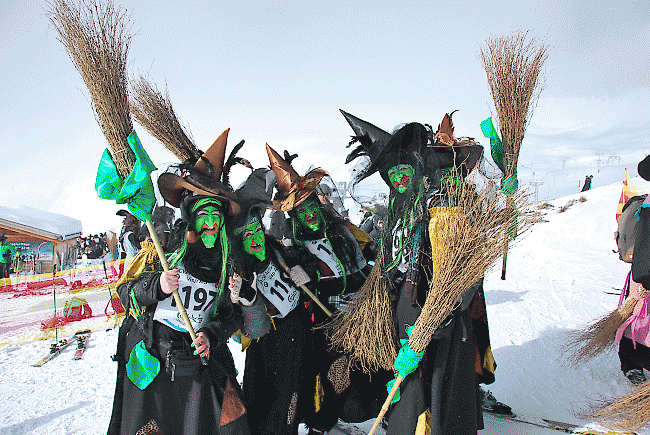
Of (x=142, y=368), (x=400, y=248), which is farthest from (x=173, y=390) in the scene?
(x=400, y=248)

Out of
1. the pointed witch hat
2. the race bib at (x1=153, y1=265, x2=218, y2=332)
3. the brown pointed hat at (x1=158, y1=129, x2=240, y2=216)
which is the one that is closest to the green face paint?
the brown pointed hat at (x1=158, y1=129, x2=240, y2=216)

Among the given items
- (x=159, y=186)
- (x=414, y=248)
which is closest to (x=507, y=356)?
(x=414, y=248)

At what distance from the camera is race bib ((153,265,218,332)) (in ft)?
7.50

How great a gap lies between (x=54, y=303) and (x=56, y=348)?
3.05 feet

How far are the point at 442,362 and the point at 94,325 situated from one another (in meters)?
6.55

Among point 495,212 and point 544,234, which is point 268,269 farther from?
point 544,234

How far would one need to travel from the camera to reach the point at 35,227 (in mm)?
11820

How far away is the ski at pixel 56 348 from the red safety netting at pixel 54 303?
33cm

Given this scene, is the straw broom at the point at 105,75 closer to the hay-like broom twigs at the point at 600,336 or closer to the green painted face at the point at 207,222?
the green painted face at the point at 207,222

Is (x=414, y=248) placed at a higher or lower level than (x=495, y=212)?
lower

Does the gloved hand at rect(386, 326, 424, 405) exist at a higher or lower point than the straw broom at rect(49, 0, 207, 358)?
lower

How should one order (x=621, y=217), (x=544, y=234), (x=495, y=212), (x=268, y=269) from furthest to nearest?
1. (x=544, y=234)
2. (x=621, y=217)
3. (x=268, y=269)
4. (x=495, y=212)

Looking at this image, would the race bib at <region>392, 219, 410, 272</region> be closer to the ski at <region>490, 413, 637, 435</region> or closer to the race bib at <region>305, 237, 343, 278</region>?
the race bib at <region>305, 237, 343, 278</region>

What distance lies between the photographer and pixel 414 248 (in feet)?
8.55
